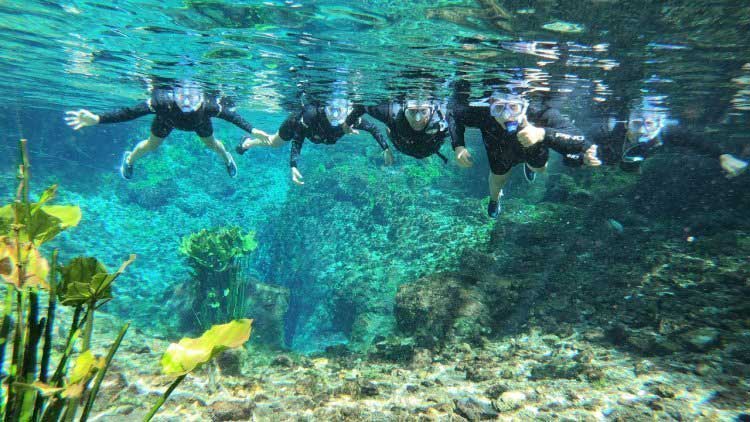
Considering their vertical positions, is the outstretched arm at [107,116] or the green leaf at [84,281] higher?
the outstretched arm at [107,116]

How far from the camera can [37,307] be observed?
5.94ft

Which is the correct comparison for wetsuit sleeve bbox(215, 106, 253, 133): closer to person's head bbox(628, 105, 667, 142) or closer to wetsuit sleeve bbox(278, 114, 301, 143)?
wetsuit sleeve bbox(278, 114, 301, 143)

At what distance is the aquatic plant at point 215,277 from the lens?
10117mm

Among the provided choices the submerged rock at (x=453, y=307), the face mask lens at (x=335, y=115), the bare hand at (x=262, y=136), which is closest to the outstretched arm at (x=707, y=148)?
the submerged rock at (x=453, y=307)

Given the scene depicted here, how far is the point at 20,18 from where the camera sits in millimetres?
9930

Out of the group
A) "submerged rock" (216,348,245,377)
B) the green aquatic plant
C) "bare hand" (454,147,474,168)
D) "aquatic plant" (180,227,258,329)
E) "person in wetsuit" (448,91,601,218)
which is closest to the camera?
the green aquatic plant

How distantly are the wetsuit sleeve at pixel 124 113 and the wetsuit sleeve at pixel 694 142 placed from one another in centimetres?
1407

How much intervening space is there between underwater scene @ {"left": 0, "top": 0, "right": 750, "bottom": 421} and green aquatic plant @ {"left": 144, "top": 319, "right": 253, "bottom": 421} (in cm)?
1

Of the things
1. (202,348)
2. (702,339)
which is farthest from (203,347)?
(702,339)

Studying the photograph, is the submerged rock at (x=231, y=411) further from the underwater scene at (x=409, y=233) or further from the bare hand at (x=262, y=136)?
the bare hand at (x=262, y=136)

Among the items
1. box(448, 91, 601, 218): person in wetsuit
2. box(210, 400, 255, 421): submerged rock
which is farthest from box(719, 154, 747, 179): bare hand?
box(210, 400, 255, 421): submerged rock

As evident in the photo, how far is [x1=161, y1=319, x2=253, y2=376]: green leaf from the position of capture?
5.22 feet

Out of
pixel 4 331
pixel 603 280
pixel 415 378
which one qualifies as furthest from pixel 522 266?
pixel 4 331

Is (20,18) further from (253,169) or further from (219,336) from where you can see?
Result: (253,169)
